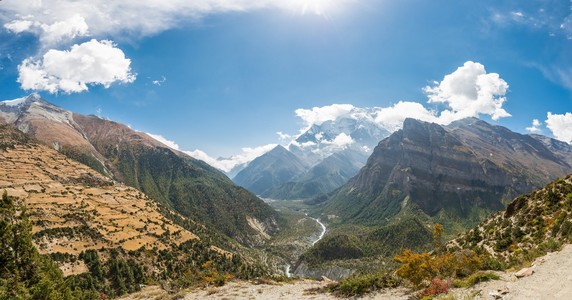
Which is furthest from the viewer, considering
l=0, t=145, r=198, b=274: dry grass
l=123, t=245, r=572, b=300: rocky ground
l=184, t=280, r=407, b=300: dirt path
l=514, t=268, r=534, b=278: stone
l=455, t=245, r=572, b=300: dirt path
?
l=0, t=145, r=198, b=274: dry grass

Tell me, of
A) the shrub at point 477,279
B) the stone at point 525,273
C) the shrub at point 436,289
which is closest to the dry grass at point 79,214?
the shrub at point 436,289

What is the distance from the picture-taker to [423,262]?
3141 cm

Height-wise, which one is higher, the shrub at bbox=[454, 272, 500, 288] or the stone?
the stone

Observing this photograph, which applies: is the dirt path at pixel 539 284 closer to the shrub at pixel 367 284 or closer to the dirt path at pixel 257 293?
the shrub at pixel 367 284

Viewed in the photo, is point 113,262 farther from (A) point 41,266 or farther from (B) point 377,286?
(B) point 377,286

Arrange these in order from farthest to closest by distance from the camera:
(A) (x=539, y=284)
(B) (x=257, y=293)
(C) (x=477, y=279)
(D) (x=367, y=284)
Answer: (B) (x=257, y=293) < (D) (x=367, y=284) < (C) (x=477, y=279) < (A) (x=539, y=284)

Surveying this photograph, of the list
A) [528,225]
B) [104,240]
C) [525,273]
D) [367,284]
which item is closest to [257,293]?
[367,284]

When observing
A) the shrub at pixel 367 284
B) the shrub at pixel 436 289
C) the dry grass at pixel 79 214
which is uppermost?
the dry grass at pixel 79 214

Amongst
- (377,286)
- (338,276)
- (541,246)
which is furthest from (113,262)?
(338,276)

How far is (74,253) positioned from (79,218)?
29507 mm

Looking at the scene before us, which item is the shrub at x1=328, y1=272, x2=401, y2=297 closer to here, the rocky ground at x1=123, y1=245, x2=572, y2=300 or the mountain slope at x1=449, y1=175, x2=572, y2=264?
the rocky ground at x1=123, y1=245, x2=572, y2=300

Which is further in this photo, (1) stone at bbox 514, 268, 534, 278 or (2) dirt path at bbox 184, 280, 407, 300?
(2) dirt path at bbox 184, 280, 407, 300

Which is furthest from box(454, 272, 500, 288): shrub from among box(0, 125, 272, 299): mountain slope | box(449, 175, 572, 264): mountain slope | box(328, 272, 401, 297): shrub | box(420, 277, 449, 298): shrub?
box(0, 125, 272, 299): mountain slope

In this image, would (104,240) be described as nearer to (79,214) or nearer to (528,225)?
(79,214)
